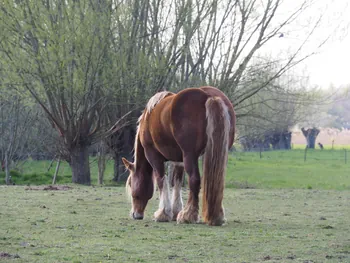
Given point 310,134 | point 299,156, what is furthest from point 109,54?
point 310,134

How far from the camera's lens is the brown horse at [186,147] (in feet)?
27.3

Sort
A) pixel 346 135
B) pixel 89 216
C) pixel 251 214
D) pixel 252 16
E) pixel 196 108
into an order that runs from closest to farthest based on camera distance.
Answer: pixel 196 108
pixel 89 216
pixel 251 214
pixel 252 16
pixel 346 135

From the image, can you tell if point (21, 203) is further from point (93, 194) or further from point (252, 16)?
point (252, 16)

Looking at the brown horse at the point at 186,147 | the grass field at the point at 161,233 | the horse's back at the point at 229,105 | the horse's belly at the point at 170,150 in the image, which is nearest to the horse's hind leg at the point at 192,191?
the brown horse at the point at 186,147

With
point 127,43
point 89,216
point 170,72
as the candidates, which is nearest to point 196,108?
point 89,216

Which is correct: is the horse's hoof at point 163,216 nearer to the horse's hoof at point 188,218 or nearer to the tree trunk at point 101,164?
the horse's hoof at point 188,218

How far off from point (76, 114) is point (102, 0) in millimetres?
3146

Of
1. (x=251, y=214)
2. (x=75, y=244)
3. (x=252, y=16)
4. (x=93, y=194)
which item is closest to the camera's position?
(x=75, y=244)

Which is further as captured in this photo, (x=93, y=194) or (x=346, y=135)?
(x=346, y=135)

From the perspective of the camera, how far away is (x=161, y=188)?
956 centimetres

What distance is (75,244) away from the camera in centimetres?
666

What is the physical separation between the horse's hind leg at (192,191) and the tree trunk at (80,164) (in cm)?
1076

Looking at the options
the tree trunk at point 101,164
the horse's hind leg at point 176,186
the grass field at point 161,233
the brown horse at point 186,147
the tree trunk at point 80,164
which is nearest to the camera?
the grass field at point 161,233

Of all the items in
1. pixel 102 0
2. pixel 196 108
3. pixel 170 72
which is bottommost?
pixel 196 108
